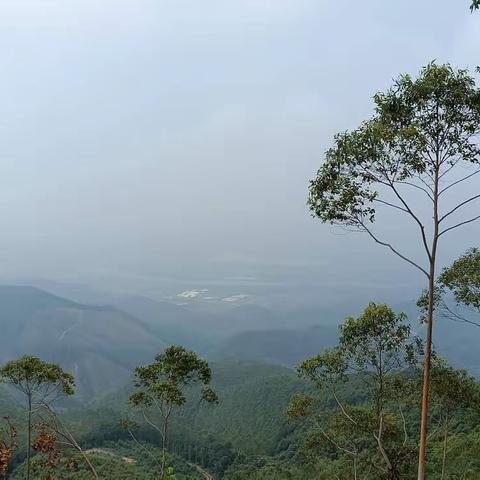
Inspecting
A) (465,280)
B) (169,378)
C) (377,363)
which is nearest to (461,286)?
(465,280)

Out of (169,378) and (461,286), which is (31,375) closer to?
(169,378)

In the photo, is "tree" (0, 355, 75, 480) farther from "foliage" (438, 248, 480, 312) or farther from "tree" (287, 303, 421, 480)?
"foliage" (438, 248, 480, 312)

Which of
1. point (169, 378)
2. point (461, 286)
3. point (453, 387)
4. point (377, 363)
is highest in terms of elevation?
point (461, 286)

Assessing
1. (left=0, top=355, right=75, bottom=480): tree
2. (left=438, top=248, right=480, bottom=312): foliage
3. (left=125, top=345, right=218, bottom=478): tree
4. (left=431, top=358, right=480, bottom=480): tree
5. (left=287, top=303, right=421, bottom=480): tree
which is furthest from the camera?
(left=0, top=355, right=75, bottom=480): tree

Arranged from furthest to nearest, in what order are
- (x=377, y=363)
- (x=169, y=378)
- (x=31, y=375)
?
(x=31, y=375) < (x=169, y=378) < (x=377, y=363)

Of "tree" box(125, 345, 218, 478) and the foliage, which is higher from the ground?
the foliage

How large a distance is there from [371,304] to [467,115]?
1196 cm

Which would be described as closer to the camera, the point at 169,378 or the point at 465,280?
the point at 465,280

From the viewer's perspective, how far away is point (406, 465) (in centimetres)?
2728

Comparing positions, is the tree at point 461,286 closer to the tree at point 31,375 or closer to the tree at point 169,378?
the tree at point 169,378

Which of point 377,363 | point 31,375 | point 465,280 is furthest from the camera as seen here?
point 31,375

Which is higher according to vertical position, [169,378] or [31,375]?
[169,378]

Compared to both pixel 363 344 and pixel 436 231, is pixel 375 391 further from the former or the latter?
pixel 436 231

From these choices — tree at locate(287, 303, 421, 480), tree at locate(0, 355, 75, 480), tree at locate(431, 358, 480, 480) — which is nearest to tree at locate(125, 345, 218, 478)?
tree at locate(0, 355, 75, 480)
